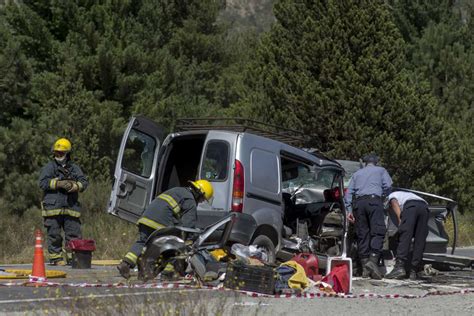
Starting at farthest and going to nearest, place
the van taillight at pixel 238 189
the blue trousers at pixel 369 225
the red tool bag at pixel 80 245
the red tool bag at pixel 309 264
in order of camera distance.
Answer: the blue trousers at pixel 369 225 → the red tool bag at pixel 80 245 → the van taillight at pixel 238 189 → the red tool bag at pixel 309 264

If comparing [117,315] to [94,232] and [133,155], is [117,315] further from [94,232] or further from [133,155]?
[94,232]

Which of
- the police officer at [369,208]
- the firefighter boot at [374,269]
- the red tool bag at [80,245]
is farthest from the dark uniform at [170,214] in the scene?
the police officer at [369,208]

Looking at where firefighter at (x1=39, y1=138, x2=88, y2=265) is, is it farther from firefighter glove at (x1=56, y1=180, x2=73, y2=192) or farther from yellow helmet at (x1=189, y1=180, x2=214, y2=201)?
yellow helmet at (x1=189, y1=180, x2=214, y2=201)

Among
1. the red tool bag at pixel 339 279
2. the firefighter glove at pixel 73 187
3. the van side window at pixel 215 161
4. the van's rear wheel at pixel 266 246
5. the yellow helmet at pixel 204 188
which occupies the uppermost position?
the van side window at pixel 215 161

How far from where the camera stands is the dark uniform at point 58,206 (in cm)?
1430

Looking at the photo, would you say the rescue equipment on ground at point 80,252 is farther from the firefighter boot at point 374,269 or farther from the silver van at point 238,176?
the firefighter boot at point 374,269

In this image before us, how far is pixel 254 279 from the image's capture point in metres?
10.3

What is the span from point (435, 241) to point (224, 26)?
33.0 meters

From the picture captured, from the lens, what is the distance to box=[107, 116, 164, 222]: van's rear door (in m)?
13.2

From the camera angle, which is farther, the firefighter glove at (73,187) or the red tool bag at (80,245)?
the firefighter glove at (73,187)

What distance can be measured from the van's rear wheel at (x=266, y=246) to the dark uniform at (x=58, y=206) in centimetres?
319

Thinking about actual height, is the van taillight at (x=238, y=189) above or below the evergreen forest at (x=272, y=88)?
below

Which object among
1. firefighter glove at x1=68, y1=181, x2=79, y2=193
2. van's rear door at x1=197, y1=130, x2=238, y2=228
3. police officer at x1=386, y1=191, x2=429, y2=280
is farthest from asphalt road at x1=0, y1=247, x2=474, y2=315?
van's rear door at x1=197, y1=130, x2=238, y2=228

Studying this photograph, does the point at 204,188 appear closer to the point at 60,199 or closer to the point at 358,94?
the point at 60,199
